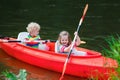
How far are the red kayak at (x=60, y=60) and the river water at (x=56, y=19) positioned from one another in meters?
0.13

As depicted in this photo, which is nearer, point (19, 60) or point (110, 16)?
point (19, 60)

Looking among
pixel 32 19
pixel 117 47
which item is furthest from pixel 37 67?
pixel 32 19

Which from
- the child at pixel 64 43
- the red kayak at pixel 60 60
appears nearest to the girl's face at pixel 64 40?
the child at pixel 64 43

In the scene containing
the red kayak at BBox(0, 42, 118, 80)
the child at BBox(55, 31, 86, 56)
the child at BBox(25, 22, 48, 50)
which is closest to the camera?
the red kayak at BBox(0, 42, 118, 80)

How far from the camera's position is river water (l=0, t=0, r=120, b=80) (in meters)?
8.69

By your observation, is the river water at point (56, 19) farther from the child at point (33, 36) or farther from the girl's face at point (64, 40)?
the girl's face at point (64, 40)

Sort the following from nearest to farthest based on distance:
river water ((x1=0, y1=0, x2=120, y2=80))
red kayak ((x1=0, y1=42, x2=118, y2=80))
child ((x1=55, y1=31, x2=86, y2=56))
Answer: red kayak ((x1=0, y1=42, x2=118, y2=80)), child ((x1=55, y1=31, x2=86, y2=56)), river water ((x1=0, y1=0, x2=120, y2=80))

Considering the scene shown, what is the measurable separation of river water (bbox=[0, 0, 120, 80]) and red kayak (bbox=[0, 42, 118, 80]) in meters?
0.13

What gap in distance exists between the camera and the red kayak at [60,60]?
6.29m

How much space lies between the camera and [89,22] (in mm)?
11883

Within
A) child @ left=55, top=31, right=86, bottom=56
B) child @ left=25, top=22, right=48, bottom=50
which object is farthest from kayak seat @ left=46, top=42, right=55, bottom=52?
child @ left=55, top=31, right=86, bottom=56

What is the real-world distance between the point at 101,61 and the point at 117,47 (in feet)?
6.90

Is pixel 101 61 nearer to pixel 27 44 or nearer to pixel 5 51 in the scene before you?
pixel 27 44

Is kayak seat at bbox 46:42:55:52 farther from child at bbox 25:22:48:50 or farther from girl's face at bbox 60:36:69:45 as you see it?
girl's face at bbox 60:36:69:45
